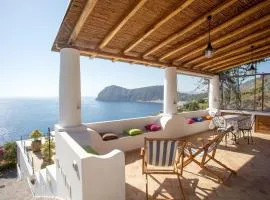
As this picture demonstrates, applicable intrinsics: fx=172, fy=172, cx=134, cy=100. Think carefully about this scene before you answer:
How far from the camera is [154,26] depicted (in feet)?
12.9

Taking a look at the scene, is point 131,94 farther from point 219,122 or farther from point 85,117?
point 219,122

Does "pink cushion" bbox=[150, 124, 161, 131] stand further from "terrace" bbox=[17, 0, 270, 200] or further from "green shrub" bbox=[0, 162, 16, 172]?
"green shrub" bbox=[0, 162, 16, 172]

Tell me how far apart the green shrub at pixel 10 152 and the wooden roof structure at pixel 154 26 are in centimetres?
860

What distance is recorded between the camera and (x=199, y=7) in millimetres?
3555

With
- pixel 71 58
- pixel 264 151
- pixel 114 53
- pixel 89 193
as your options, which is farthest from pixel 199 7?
pixel 264 151

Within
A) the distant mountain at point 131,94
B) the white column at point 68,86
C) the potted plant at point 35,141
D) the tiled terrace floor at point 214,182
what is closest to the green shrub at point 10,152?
the potted plant at point 35,141

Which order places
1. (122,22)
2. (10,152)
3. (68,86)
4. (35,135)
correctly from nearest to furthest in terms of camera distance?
(122,22) → (68,86) → (35,135) → (10,152)

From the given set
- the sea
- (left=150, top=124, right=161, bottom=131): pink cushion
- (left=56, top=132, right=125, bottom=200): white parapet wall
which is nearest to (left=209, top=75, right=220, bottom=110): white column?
(left=150, top=124, right=161, bottom=131): pink cushion

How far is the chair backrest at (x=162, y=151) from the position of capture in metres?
3.00

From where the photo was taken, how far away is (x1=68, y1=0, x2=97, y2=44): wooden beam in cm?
294

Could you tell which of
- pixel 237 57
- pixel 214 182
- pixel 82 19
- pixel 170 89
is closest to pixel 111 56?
pixel 82 19

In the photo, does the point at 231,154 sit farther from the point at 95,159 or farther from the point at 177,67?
the point at 95,159

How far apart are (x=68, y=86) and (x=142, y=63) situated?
10.1 ft

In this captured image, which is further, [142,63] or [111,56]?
[142,63]
